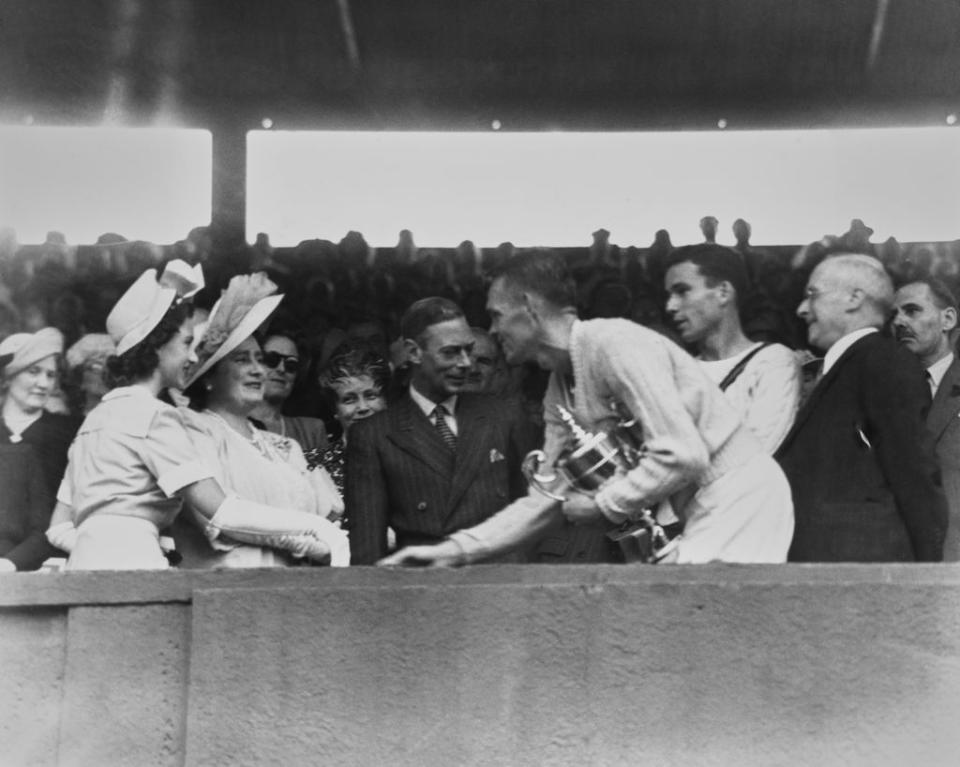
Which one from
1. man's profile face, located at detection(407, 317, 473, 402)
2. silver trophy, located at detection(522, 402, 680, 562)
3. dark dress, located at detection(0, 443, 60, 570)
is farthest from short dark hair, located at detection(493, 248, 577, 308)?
dark dress, located at detection(0, 443, 60, 570)

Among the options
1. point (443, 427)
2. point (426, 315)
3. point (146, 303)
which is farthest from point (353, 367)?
point (146, 303)

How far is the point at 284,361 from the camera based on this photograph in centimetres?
909

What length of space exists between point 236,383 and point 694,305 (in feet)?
5.15

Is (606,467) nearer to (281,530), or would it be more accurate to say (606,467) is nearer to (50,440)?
(281,530)

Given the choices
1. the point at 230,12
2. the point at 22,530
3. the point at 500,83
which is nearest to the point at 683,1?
the point at 500,83

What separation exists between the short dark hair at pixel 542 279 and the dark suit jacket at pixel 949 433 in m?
1.48

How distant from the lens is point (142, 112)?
34.9 ft

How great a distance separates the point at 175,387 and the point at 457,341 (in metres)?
0.98

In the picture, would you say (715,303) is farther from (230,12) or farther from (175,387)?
(230,12)

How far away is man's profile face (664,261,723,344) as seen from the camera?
26.8ft

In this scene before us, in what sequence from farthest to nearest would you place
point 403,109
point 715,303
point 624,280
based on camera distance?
point 403,109 → point 624,280 → point 715,303

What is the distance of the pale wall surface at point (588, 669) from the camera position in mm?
7285

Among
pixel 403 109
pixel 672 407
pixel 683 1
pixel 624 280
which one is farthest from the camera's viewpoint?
pixel 403 109

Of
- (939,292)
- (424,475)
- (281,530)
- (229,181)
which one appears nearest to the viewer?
(281,530)
